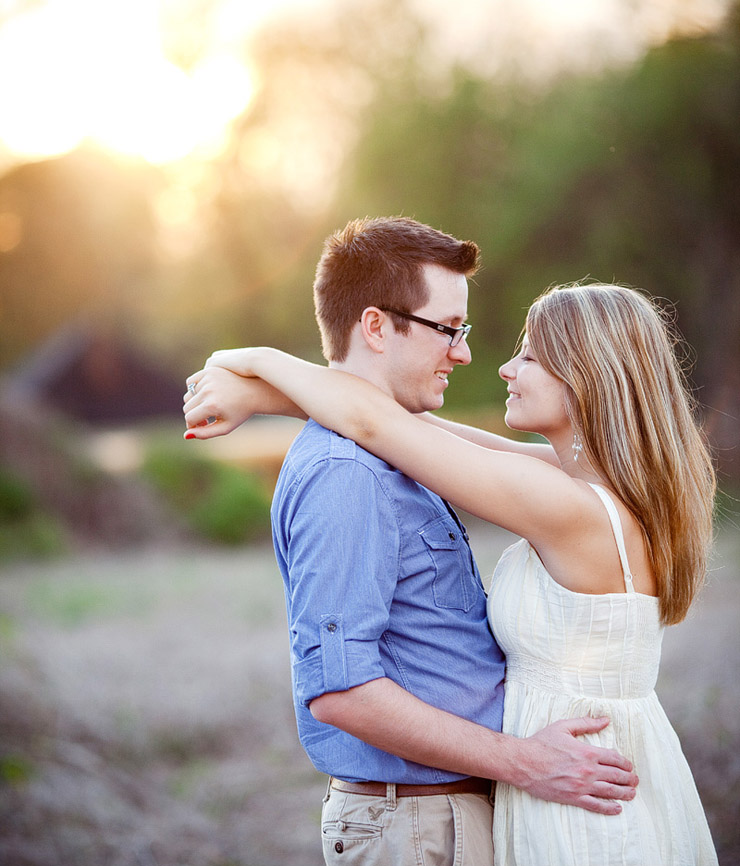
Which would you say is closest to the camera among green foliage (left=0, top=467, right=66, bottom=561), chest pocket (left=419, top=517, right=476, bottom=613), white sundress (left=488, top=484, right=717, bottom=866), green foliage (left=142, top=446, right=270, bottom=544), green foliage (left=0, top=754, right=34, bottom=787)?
white sundress (left=488, top=484, right=717, bottom=866)

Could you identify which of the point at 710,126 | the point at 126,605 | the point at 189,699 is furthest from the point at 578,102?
the point at 189,699

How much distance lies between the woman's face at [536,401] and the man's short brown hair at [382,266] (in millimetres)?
297

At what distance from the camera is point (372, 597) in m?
1.86

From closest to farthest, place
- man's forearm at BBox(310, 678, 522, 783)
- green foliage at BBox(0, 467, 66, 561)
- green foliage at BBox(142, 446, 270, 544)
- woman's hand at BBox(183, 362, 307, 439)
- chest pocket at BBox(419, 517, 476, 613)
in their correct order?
man's forearm at BBox(310, 678, 522, 783)
chest pocket at BBox(419, 517, 476, 613)
woman's hand at BBox(183, 362, 307, 439)
green foliage at BBox(0, 467, 66, 561)
green foliage at BBox(142, 446, 270, 544)

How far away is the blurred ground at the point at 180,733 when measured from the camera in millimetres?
4207

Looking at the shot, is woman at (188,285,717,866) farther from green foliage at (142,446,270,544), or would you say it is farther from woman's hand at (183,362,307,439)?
green foliage at (142,446,270,544)

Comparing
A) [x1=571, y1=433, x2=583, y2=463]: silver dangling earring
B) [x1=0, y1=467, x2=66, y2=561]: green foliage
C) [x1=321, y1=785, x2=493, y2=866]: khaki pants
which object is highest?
[x1=0, y1=467, x2=66, y2=561]: green foliage

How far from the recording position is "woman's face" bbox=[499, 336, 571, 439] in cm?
222

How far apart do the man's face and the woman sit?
5.2 inches

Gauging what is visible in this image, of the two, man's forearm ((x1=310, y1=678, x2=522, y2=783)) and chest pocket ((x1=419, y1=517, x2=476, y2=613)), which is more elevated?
chest pocket ((x1=419, y1=517, x2=476, y2=613))

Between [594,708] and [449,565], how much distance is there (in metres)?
0.48

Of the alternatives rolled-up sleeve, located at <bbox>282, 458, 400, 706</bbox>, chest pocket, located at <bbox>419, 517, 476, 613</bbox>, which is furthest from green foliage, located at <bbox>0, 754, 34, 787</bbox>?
chest pocket, located at <bbox>419, 517, 476, 613</bbox>

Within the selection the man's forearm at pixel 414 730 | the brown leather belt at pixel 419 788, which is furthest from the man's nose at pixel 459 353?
the brown leather belt at pixel 419 788

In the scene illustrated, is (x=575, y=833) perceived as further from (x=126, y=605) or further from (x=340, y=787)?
(x=126, y=605)
